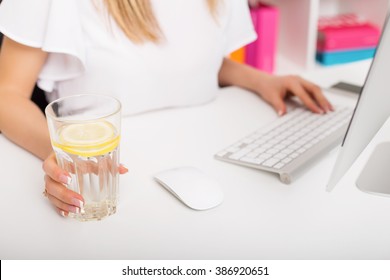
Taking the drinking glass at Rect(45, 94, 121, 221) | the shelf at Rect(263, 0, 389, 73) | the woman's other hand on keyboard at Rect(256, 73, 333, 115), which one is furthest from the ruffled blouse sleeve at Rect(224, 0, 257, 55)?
the shelf at Rect(263, 0, 389, 73)

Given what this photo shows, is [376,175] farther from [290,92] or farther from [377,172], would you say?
[290,92]

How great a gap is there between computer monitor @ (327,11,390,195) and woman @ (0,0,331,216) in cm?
34

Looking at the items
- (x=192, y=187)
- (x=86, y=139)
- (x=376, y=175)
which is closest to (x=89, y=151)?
(x=86, y=139)

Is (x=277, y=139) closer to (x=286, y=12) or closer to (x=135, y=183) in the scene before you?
(x=135, y=183)

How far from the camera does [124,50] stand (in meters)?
0.96

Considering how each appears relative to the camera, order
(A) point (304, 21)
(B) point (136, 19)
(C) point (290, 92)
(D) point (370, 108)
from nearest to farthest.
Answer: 1. (D) point (370, 108)
2. (B) point (136, 19)
3. (C) point (290, 92)
4. (A) point (304, 21)

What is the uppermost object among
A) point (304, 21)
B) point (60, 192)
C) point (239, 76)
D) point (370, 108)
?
point (370, 108)

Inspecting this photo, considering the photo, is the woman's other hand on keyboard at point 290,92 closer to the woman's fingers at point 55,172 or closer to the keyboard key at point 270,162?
the keyboard key at point 270,162

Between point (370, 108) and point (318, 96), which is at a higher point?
point (370, 108)

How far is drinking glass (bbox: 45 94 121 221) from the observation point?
2.15ft

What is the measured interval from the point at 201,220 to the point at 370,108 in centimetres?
26

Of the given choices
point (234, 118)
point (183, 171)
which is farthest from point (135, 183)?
point (234, 118)

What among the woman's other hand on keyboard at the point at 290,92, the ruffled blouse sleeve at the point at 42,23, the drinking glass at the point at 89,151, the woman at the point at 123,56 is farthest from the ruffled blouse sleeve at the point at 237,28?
the drinking glass at the point at 89,151

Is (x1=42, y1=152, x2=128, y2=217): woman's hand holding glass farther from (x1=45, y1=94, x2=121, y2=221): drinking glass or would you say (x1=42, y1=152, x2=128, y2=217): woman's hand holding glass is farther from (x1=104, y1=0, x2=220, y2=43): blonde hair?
(x1=104, y1=0, x2=220, y2=43): blonde hair
